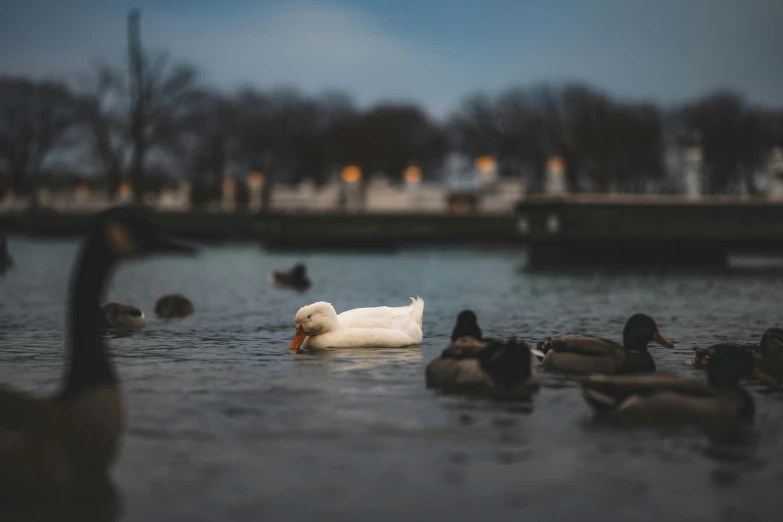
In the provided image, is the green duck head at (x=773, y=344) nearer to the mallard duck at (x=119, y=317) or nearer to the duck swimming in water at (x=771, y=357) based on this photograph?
the duck swimming in water at (x=771, y=357)

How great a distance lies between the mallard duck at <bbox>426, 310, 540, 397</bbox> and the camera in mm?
9383

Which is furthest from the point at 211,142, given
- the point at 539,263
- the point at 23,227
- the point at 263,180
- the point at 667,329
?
the point at 667,329

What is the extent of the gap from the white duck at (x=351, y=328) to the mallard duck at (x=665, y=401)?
4569 mm

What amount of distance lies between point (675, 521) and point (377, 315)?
7441 millimetres

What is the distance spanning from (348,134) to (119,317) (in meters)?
98.7

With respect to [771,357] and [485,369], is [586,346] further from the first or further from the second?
[771,357]

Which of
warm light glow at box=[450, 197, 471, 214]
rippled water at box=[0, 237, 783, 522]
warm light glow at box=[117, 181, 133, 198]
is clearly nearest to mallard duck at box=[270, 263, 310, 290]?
rippled water at box=[0, 237, 783, 522]

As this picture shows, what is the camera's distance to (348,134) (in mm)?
113062

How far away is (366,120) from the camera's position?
11519 cm

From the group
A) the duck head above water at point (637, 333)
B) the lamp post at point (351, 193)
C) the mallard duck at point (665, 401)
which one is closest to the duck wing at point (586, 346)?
the duck head above water at point (637, 333)

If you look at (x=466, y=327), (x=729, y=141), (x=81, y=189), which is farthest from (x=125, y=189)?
(x=466, y=327)

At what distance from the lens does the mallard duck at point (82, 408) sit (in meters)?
5.80

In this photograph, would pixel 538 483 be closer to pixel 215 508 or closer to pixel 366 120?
pixel 215 508

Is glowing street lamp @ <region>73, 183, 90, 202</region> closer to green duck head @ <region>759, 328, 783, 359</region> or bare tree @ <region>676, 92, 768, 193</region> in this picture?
bare tree @ <region>676, 92, 768, 193</region>
